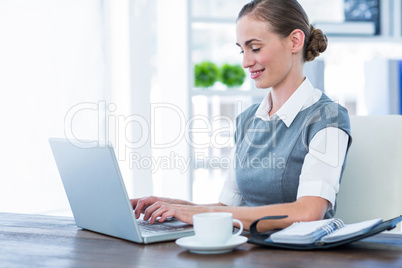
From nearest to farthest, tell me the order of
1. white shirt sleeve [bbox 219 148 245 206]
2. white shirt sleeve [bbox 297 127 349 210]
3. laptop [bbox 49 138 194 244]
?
laptop [bbox 49 138 194 244] < white shirt sleeve [bbox 297 127 349 210] < white shirt sleeve [bbox 219 148 245 206]

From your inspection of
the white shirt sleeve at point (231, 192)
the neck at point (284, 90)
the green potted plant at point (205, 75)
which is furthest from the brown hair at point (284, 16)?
the green potted plant at point (205, 75)

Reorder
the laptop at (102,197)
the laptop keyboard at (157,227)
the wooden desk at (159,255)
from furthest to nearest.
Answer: the laptop keyboard at (157,227) < the laptop at (102,197) < the wooden desk at (159,255)

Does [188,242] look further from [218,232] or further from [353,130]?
[353,130]

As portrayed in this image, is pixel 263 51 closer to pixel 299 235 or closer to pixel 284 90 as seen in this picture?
pixel 284 90

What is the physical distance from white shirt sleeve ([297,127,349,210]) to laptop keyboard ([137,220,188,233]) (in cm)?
35

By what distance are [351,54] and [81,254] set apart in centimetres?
283

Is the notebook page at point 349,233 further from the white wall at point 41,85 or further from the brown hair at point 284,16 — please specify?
the white wall at point 41,85

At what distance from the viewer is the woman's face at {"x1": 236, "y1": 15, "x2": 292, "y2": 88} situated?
5.21 ft

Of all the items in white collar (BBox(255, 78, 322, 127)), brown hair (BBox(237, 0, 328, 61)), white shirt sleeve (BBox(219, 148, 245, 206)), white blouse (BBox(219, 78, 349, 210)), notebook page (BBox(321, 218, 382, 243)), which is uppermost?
brown hair (BBox(237, 0, 328, 61))

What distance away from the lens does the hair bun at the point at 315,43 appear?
164 centimetres

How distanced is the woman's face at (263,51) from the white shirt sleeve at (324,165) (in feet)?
0.93


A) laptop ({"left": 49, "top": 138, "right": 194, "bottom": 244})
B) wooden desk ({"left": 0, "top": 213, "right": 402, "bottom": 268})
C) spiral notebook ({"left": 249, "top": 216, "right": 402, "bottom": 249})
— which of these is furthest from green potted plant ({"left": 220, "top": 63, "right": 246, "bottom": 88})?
spiral notebook ({"left": 249, "top": 216, "right": 402, "bottom": 249})

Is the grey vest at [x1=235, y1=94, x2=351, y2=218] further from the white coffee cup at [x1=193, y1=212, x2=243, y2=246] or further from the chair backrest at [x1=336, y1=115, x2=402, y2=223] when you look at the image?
the white coffee cup at [x1=193, y1=212, x2=243, y2=246]

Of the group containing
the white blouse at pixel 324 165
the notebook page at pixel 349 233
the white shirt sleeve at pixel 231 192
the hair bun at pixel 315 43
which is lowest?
the white shirt sleeve at pixel 231 192
